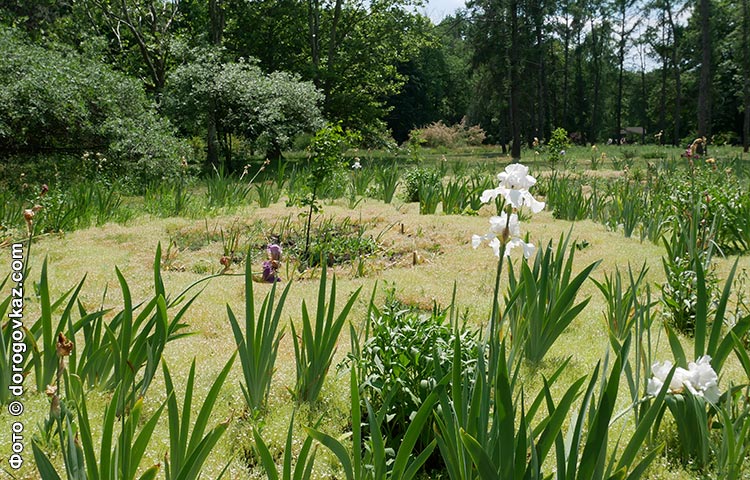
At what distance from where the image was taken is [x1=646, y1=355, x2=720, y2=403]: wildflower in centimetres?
138

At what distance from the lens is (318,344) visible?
2041 mm

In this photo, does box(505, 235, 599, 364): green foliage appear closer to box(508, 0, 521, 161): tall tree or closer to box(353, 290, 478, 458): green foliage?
box(353, 290, 478, 458): green foliage

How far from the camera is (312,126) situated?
41.3 feet

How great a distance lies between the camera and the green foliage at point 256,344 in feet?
6.36

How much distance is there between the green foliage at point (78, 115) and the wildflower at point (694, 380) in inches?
325

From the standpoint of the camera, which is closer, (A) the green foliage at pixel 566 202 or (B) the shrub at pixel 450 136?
(A) the green foliage at pixel 566 202

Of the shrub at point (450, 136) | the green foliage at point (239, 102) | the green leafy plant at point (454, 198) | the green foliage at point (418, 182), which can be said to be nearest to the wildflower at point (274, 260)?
the green leafy plant at point (454, 198)

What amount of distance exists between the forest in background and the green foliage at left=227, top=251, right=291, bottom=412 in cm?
723

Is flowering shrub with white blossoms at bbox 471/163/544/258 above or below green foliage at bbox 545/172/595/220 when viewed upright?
above

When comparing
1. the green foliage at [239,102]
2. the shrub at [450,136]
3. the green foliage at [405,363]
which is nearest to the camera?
the green foliage at [405,363]

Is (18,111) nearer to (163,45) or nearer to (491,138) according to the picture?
(163,45)

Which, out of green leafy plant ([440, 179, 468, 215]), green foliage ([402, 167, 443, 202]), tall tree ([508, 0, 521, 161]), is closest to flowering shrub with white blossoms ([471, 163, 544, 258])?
green leafy plant ([440, 179, 468, 215])

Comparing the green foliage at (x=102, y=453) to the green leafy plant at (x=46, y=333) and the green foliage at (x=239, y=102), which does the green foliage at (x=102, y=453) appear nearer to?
the green leafy plant at (x=46, y=333)

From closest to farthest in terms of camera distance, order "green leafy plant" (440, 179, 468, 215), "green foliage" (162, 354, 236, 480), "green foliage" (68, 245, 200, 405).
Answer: "green foliage" (162, 354, 236, 480) → "green foliage" (68, 245, 200, 405) → "green leafy plant" (440, 179, 468, 215)
